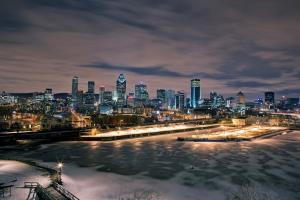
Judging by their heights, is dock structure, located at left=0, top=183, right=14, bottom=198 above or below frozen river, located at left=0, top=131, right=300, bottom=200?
above

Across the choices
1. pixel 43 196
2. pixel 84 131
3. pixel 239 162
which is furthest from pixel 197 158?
pixel 84 131

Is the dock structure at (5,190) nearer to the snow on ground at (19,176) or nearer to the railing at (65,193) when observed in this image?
the snow on ground at (19,176)

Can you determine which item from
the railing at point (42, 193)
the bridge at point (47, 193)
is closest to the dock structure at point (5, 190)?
the bridge at point (47, 193)

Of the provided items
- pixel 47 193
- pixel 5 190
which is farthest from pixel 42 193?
pixel 5 190

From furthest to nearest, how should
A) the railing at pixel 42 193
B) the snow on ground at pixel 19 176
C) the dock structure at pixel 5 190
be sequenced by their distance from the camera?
1. the snow on ground at pixel 19 176
2. the dock structure at pixel 5 190
3. the railing at pixel 42 193

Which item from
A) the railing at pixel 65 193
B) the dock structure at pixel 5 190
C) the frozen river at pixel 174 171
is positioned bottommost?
the frozen river at pixel 174 171

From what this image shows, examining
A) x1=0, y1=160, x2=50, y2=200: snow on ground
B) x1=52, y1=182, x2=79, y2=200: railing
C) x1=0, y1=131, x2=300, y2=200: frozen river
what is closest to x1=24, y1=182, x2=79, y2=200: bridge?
x1=52, y1=182, x2=79, y2=200: railing

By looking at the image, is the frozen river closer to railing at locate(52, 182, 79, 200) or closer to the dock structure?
railing at locate(52, 182, 79, 200)

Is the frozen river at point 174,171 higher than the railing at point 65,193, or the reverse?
the railing at point 65,193

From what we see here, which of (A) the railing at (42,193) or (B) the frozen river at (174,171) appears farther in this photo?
(B) the frozen river at (174,171)
